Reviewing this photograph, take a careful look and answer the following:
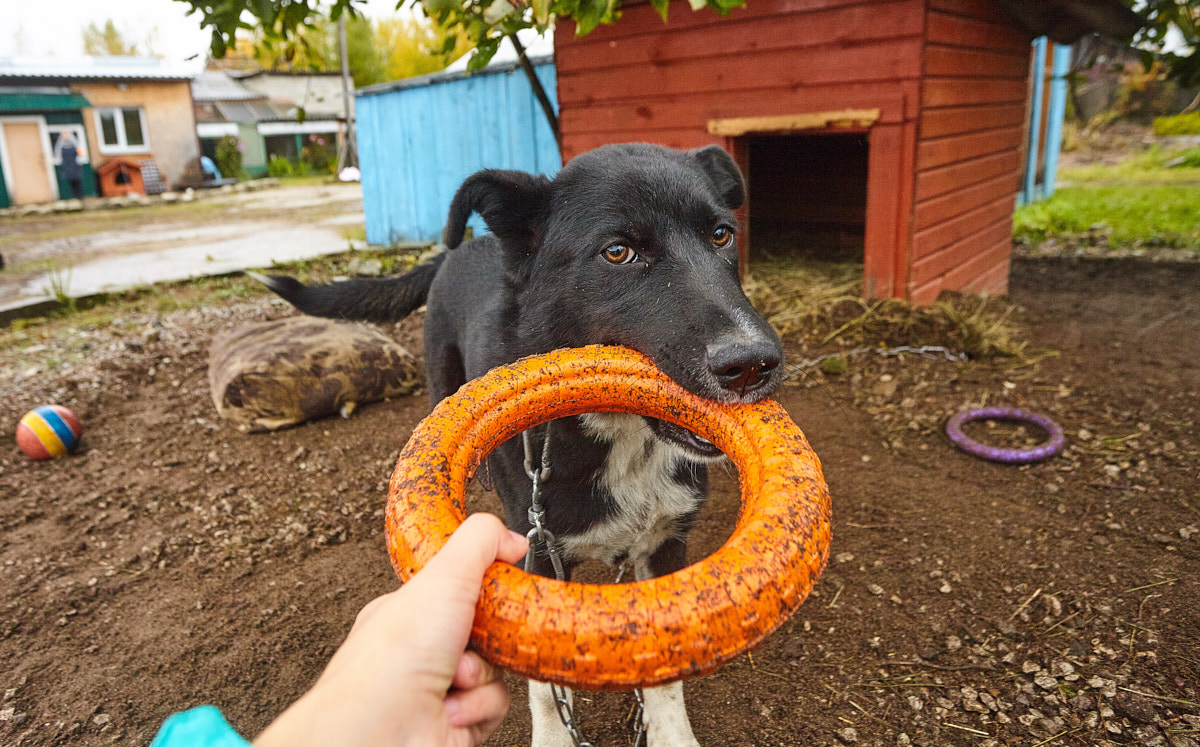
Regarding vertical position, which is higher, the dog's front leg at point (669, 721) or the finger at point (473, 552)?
the finger at point (473, 552)

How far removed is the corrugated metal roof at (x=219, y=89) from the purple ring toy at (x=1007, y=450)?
42049mm

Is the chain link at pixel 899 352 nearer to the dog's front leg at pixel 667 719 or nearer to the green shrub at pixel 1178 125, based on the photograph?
the dog's front leg at pixel 667 719

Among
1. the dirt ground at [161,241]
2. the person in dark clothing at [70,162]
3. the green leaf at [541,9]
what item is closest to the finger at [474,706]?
the green leaf at [541,9]

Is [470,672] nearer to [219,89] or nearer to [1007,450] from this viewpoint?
[1007,450]

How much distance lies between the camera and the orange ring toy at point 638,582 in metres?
1.14

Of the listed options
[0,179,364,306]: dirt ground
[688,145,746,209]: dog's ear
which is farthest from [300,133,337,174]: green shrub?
[688,145,746,209]: dog's ear

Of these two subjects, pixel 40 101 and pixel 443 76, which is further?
pixel 40 101

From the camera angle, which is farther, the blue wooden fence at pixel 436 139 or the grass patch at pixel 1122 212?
the grass patch at pixel 1122 212

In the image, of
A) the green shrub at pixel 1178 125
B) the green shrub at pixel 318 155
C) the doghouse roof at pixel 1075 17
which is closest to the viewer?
the doghouse roof at pixel 1075 17

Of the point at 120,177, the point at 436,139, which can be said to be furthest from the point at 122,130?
the point at 436,139

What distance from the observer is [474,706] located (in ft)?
3.78

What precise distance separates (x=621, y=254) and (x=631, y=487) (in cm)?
74

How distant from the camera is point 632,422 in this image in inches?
92.0

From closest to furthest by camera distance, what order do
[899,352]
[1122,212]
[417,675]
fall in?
[417,675] → [899,352] → [1122,212]
